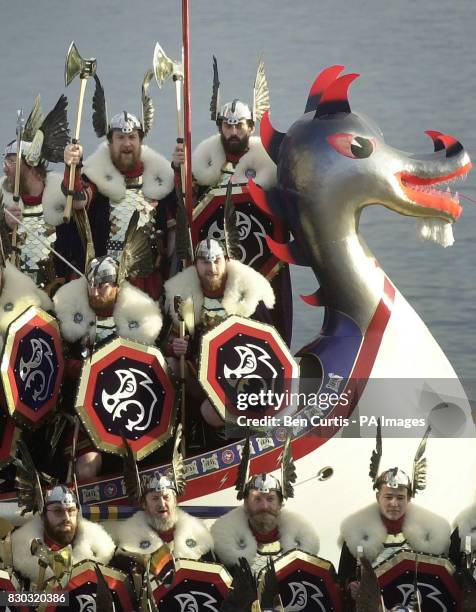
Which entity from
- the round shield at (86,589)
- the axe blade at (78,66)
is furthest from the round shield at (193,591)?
the axe blade at (78,66)

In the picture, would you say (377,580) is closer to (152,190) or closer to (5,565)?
(5,565)

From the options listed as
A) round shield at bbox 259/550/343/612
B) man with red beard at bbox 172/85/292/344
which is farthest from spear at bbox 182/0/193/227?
round shield at bbox 259/550/343/612

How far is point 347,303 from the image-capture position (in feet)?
32.7

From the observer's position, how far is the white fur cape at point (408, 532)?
Result: 9281 millimetres

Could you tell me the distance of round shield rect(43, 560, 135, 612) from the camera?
29.0 feet

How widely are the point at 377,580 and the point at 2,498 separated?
1743 mm

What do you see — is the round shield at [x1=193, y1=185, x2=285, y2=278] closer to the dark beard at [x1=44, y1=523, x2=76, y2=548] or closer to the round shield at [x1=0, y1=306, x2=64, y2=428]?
the round shield at [x1=0, y1=306, x2=64, y2=428]

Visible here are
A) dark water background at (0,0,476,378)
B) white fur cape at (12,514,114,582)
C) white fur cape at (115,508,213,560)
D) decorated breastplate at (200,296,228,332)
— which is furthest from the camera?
dark water background at (0,0,476,378)

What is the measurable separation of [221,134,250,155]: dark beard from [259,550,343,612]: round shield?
2.05 meters

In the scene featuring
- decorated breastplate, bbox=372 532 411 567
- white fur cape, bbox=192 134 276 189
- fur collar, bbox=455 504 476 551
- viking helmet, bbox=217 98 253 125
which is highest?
viking helmet, bbox=217 98 253 125

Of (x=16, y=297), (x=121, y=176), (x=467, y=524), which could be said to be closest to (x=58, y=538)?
(x=16, y=297)

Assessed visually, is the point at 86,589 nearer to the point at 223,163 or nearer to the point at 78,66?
the point at 223,163

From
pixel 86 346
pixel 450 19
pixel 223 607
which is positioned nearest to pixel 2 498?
pixel 86 346

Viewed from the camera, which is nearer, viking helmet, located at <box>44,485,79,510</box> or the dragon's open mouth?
viking helmet, located at <box>44,485,79,510</box>
